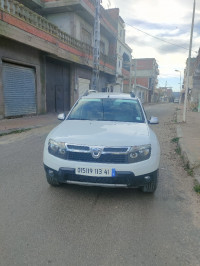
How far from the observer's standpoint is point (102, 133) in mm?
3264

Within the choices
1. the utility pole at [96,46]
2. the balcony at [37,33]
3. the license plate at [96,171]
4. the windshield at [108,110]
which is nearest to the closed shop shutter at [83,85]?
the balcony at [37,33]

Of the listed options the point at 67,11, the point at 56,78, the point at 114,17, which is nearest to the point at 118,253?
the point at 56,78

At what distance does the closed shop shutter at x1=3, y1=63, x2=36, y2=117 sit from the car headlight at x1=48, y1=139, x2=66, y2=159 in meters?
9.84

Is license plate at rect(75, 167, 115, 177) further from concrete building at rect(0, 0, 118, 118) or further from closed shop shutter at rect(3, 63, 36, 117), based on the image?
closed shop shutter at rect(3, 63, 36, 117)

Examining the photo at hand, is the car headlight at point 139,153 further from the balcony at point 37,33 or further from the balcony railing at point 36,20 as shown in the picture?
the balcony railing at point 36,20

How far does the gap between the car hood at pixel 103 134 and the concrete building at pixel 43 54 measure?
866 centimetres

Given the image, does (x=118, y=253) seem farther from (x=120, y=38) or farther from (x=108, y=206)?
(x=120, y=38)

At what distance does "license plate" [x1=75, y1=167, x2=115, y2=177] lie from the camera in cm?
293

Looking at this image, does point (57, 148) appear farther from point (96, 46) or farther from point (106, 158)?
point (96, 46)

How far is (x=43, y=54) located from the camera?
14.7 m

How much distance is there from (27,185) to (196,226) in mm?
2779

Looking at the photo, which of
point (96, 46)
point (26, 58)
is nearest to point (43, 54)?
point (26, 58)

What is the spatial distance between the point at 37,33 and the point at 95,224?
12257mm

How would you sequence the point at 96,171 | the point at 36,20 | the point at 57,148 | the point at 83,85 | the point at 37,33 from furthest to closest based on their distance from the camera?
the point at 83,85 < the point at 36,20 < the point at 37,33 < the point at 57,148 < the point at 96,171
